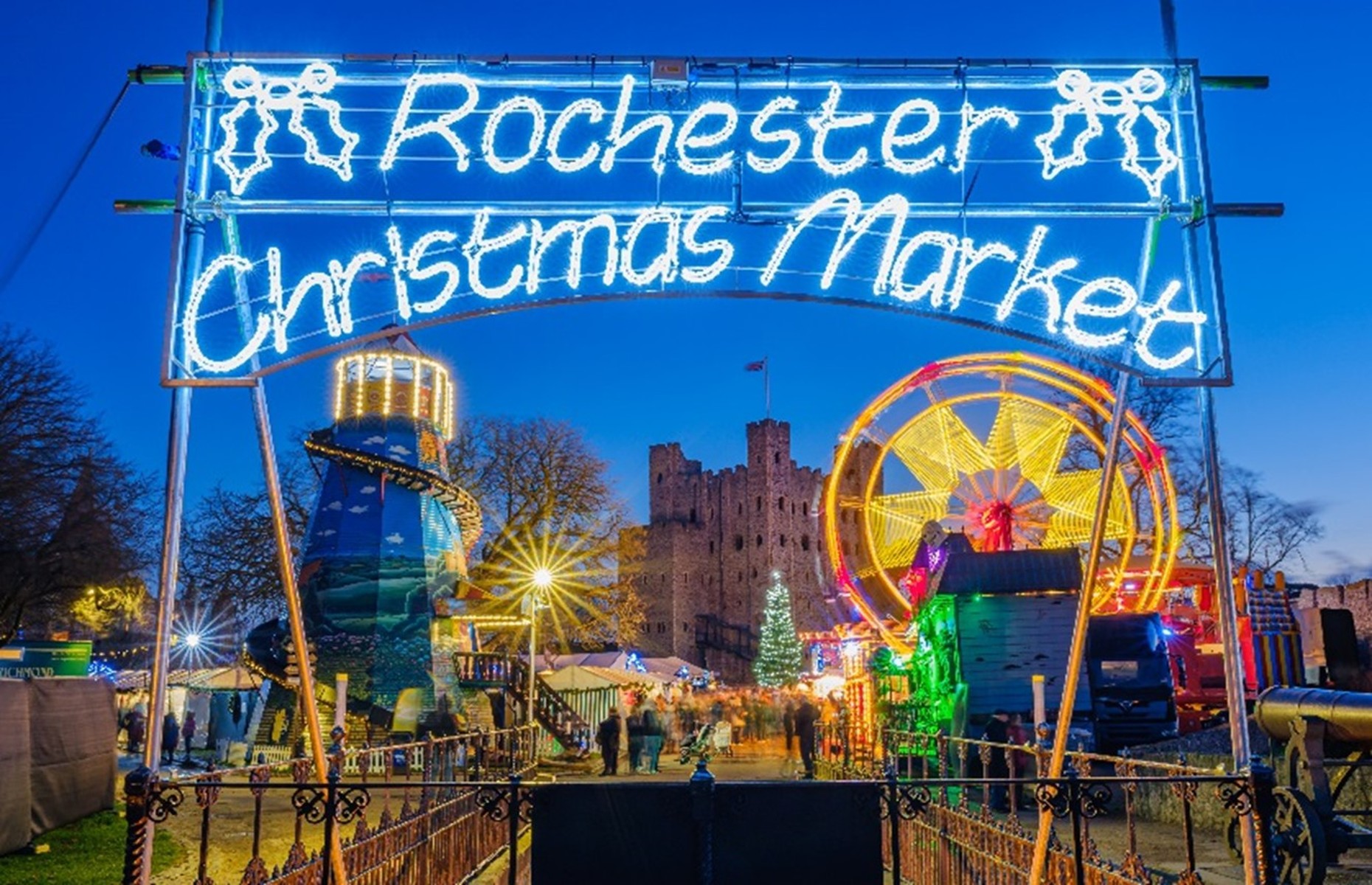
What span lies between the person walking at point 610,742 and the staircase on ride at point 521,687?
423 centimetres

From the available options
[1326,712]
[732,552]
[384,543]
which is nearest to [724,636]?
[732,552]

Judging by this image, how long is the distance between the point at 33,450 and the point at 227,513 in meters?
10.5

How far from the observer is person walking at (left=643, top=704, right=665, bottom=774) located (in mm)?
27422

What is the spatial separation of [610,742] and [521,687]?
596 cm

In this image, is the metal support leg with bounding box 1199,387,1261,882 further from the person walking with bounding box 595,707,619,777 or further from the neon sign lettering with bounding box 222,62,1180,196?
the person walking with bounding box 595,707,619,777

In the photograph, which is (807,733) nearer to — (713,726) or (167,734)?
(713,726)

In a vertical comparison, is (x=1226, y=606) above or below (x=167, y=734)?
above

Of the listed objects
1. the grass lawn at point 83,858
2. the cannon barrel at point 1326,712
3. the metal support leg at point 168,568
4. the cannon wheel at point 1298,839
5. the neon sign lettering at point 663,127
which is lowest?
the grass lawn at point 83,858

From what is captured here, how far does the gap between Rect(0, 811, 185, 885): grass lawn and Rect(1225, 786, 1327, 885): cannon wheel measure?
10.9m

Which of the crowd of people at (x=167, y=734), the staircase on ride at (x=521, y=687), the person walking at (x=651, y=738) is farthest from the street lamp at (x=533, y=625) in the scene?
the crowd of people at (x=167, y=734)

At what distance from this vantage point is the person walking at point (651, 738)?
2742cm

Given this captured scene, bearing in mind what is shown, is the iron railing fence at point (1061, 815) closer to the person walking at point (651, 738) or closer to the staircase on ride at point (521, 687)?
the person walking at point (651, 738)

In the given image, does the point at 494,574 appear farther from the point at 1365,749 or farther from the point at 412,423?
the point at 1365,749

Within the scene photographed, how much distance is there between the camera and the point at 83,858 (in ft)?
42.4
